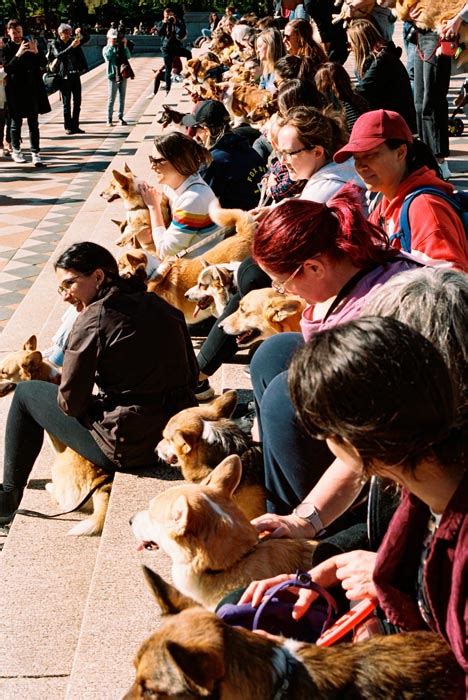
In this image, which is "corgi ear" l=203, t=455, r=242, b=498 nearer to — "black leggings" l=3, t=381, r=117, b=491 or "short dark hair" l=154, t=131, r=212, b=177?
"black leggings" l=3, t=381, r=117, b=491

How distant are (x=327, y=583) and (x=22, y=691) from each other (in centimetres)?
142

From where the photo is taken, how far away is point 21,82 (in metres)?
14.9

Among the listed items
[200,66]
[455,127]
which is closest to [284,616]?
[455,127]

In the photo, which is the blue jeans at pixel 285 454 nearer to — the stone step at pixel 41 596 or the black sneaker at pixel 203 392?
the stone step at pixel 41 596

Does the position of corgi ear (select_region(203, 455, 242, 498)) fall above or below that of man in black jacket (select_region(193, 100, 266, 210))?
above

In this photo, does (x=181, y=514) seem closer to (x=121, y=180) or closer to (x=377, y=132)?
(x=377, y=132)

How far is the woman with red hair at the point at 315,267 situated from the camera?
297cm

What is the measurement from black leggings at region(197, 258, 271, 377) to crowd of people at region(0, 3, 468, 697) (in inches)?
0.4

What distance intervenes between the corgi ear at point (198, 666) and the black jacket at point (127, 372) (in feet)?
7.57

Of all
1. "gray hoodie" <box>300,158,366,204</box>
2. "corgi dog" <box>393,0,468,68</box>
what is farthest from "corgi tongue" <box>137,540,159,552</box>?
"corgi dog" <box>393,0,468,68</box>

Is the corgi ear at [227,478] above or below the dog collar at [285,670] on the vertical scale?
below

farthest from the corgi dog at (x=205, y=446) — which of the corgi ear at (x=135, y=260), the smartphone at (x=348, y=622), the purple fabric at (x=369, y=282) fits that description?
the corgi ear at (x=135, y=260)

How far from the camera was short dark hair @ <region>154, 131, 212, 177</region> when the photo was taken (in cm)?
612

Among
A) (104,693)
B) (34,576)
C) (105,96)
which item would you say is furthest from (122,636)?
(105,96)
